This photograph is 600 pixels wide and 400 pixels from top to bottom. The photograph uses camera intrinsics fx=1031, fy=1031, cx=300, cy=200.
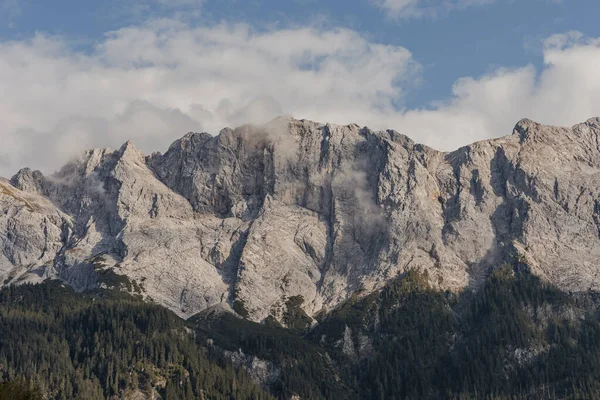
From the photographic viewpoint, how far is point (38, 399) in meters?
186

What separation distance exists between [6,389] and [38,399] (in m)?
12.6

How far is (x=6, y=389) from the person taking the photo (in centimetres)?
17475

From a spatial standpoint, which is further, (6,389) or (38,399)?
(38,399)
